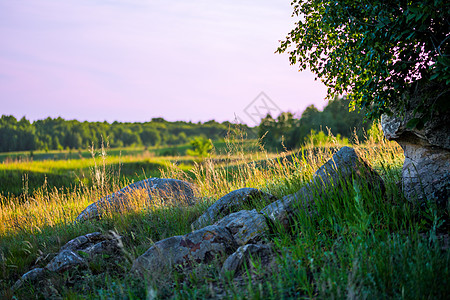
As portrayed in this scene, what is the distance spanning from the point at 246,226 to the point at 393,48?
2.97 m

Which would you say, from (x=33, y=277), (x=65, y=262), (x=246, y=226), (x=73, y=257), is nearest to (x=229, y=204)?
(x=246, y=226)

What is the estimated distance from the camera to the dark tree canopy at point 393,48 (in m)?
3.85

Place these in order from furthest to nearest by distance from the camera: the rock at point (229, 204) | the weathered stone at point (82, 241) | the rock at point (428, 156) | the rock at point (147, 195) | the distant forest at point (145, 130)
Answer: the distant forest at point (145, 130) → the rock at point (147, 195) → the rock at point (229, 204) → the weathered stone at point (82, 241) → the rock at point (428, 156)

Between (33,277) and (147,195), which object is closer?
(33,277)

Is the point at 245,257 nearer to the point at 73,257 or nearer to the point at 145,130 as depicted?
the point at 73,257

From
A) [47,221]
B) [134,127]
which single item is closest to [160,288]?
[47,221]

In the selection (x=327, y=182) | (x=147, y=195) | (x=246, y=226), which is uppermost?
(x=327, y=182)

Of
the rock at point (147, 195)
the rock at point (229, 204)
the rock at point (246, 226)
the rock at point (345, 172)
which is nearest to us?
the rock at point (246, 226)

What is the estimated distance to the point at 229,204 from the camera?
18.9 ft

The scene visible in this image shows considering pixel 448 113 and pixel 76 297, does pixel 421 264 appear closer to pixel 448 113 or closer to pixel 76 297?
pixel 448 113

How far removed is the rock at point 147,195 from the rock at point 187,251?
8.55 feet

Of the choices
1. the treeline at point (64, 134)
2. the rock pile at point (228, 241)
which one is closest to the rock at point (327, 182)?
the rock pile at point (228, 241)

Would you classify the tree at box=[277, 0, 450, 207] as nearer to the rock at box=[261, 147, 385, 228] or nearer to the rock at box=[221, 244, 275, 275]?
the rock at box=[261, 147, 385, 228]

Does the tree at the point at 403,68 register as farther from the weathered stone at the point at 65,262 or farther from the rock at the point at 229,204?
the weathered stone at the point at 65,262
